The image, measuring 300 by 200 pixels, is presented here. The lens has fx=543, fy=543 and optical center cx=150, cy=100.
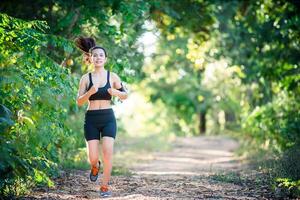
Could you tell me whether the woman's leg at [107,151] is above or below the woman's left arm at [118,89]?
below

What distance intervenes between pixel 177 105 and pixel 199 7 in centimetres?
2080

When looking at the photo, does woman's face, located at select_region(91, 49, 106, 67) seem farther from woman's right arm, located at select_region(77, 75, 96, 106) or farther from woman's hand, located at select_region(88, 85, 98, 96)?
woman's hand, located at select_region(88, 85, 98, 96)

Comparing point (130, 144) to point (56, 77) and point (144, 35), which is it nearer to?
point (144, 35)

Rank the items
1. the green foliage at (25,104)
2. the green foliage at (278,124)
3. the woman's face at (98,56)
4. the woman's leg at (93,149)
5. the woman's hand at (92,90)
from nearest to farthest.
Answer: the green foliage at (25,104)
the woman's hand at (92,90)
the woman's leg at (93,149)
the woman's face at (98,56)
the green foliage at (278,124)

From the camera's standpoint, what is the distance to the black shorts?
790 centimetres

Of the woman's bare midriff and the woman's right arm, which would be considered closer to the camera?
the woman's right arm

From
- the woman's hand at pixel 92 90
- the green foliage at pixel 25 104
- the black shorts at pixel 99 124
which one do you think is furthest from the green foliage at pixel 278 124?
the green foliage at pixel 25 104

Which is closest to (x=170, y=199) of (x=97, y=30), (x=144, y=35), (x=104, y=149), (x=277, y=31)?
(x=104, y=149)

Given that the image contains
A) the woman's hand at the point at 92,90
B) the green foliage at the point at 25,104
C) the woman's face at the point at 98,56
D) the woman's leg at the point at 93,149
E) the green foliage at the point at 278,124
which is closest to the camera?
the green foliage at the point at 25,104

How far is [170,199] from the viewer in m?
7.65

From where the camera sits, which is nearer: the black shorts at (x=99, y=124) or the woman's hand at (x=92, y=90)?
the woman's hand at (x=92, y=90)

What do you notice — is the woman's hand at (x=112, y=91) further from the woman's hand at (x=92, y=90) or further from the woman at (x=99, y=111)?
the woman's hand at (x=92, y=90)

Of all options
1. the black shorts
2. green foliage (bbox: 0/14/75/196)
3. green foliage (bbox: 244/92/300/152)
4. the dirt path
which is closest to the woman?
the black shorts

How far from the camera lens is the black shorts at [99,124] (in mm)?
7898
